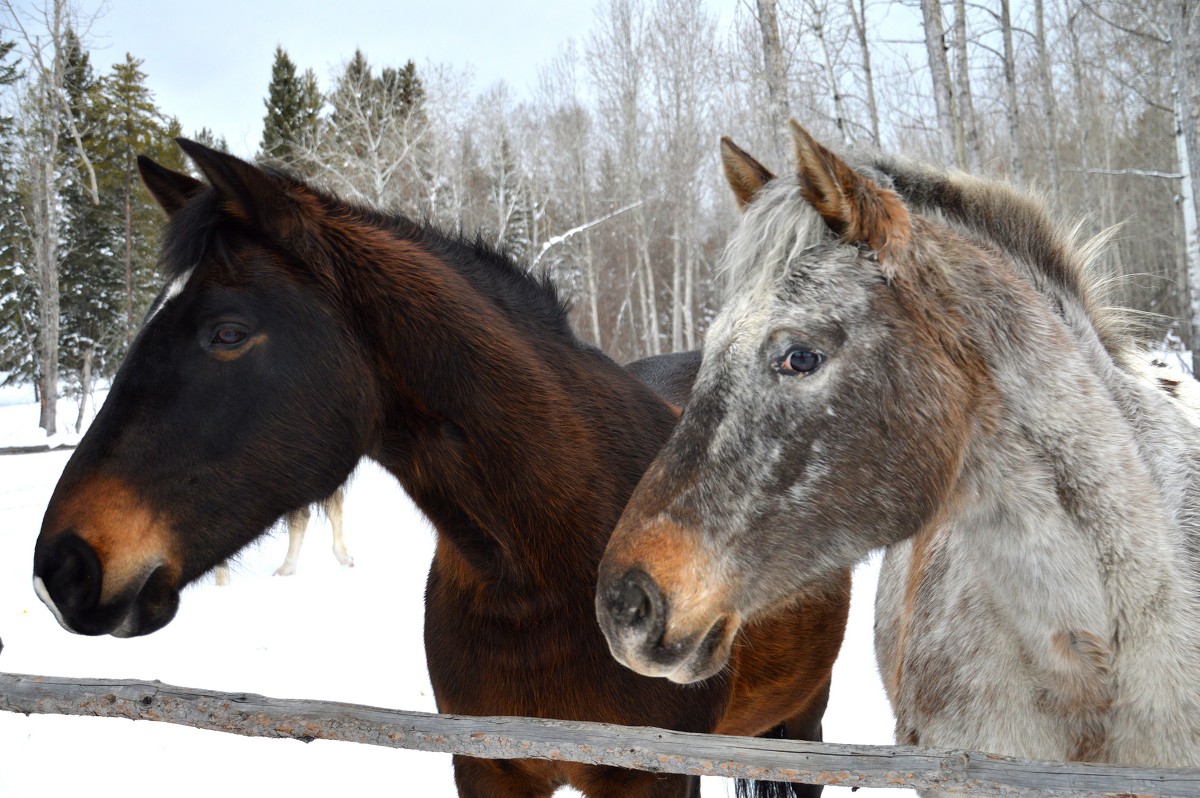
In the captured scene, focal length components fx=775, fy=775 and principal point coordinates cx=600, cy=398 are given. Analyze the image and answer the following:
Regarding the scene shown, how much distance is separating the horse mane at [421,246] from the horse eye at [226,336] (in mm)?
167

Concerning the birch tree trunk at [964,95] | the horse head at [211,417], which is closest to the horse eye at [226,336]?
the horse head at [211,417]

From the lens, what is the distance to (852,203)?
5.63ft

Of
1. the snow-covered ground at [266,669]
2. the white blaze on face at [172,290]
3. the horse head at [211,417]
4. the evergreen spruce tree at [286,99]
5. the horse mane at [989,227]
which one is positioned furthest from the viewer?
the evergreen spruce tree at [286,99]

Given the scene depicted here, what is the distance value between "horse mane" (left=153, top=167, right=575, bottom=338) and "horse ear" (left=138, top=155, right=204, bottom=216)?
14cm

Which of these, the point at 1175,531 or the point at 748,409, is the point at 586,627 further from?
the point at 1175,531

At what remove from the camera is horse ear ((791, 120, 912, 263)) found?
1.66 m

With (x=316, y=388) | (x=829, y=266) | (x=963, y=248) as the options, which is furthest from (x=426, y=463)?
(x=963, y=248)

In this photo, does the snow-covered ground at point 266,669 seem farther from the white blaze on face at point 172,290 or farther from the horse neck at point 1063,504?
the horse neck at point 1063,504

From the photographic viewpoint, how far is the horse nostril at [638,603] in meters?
1.57

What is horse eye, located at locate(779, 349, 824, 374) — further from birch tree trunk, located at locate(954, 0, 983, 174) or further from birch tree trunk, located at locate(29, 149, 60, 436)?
birch tree trunk, located at locate(29, 149, 60, 436)

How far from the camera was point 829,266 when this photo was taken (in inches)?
68.9

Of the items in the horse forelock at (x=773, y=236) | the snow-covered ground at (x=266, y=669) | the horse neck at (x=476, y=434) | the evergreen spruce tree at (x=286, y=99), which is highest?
the evergreen spruce tree at (x=286, y=99)

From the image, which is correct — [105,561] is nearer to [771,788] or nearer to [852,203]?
[852,203]

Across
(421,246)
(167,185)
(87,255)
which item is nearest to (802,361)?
(421,246)
